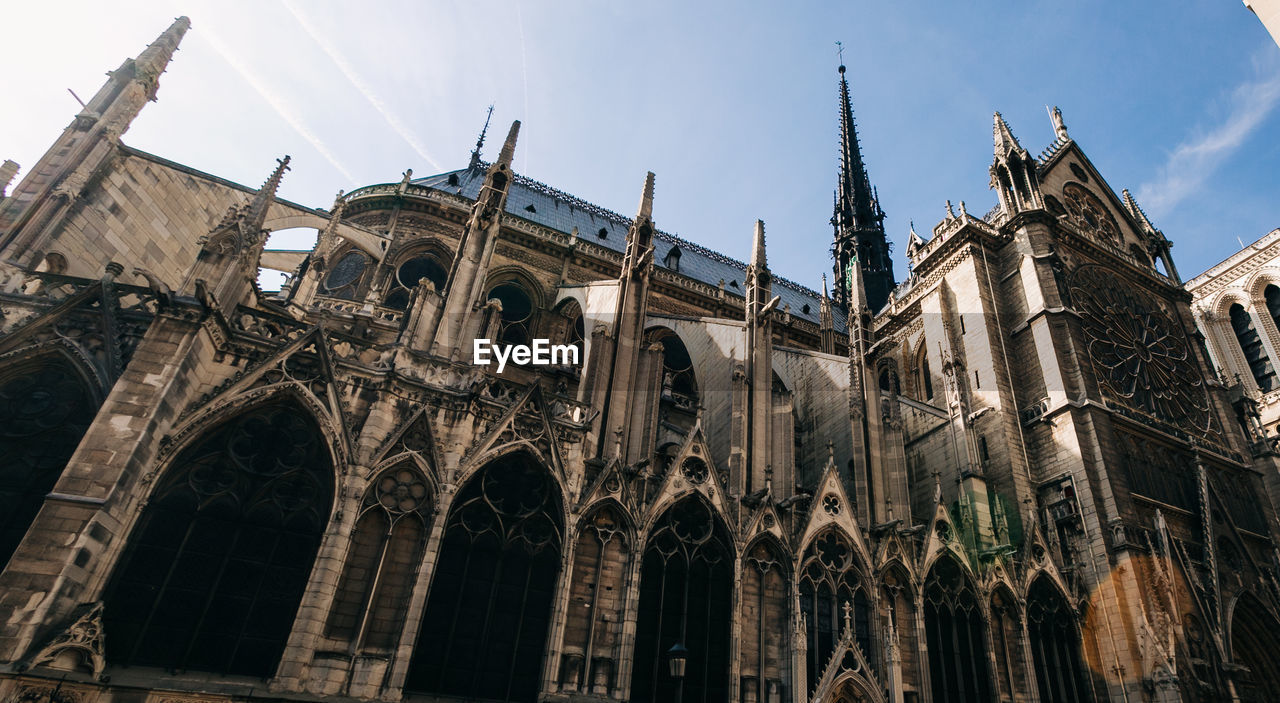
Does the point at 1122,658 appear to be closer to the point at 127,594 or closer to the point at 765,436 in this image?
the point at 765,436

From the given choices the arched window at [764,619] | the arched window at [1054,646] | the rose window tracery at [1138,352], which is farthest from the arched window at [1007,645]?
the rose window tracery at [1138,352]

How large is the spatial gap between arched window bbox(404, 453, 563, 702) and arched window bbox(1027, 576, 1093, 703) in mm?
11274

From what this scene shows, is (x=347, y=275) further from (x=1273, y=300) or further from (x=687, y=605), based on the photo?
(x=1273, y=300)

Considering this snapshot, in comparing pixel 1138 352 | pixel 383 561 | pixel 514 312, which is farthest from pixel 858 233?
pixel 383 561

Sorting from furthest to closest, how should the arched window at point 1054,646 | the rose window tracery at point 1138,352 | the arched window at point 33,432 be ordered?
the rose window tracery at point 1138,352 < the arched window at point 1054,646 < the arched window at point 33,432

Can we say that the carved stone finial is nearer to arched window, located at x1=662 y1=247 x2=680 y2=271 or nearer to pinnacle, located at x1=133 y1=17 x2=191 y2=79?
pinnacle, located at x1=133 y1=17 x2=191 y2=79

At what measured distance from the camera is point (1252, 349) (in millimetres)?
32719

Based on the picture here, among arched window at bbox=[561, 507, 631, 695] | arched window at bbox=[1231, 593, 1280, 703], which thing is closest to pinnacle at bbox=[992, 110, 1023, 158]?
arched window at bbox=[1231, 593, 1280, 703]

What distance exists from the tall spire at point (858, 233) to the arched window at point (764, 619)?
86.5 feet

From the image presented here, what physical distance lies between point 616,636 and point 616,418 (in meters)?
4.13

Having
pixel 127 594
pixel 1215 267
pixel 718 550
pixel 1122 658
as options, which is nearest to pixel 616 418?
pixel 718 550

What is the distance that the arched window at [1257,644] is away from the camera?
17141mm

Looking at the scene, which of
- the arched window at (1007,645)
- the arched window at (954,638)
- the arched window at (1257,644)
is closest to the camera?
the arched window at (954,638)

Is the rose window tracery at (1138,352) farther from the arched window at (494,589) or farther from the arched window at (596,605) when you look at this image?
the arched window at (494,589)
